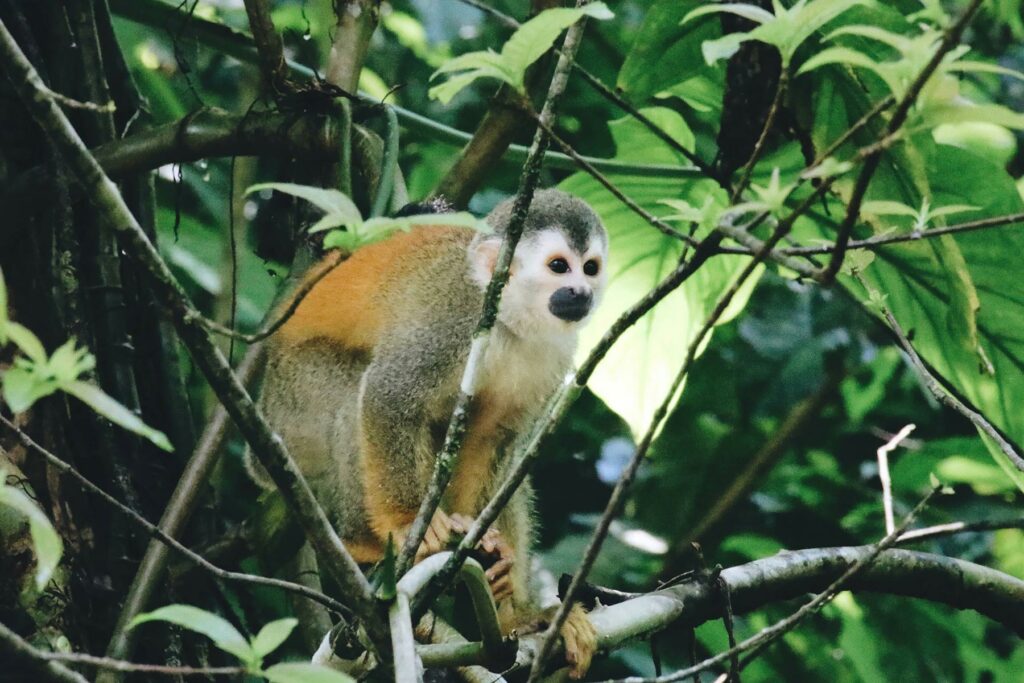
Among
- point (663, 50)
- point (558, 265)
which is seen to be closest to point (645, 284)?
point (558, 265)

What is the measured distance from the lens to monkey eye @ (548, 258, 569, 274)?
3.25 meters

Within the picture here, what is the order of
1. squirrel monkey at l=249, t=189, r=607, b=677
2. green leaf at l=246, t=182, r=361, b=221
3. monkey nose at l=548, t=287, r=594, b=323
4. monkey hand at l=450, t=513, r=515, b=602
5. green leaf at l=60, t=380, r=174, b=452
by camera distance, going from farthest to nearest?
monkey nose at l=548, t=287, r=594, b=323 → squirrel monkey at l=249, t=189, r=607, b=677 → monkey hand at l=450, t=513, r=515, b=602 → green leaf at l=246, t=182, r=361, b=221 → green leaf at l=60, t=380, r=174, b=452

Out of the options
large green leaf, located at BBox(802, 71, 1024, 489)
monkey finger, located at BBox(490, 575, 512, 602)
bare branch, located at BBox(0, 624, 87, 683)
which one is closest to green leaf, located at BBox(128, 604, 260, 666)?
bare branch, located at BBox(0, 624, 87, 683)

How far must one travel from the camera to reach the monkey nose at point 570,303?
315 centimetres

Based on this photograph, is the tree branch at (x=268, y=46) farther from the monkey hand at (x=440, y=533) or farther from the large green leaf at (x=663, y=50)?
the monkey hand at (x=440, y=533)

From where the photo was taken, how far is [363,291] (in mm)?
3277

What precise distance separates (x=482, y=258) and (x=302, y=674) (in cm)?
215

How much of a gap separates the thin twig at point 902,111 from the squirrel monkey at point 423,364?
1.74m

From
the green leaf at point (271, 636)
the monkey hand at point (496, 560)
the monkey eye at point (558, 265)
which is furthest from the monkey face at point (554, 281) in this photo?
the green leaf at point (271, 636)

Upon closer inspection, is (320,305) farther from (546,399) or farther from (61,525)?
(61,525)

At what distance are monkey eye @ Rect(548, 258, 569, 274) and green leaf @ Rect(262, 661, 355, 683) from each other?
7.15 feet

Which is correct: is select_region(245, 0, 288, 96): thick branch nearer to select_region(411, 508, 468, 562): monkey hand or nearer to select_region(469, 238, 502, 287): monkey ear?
select_region(469, 238, 502, 287): monkey ear

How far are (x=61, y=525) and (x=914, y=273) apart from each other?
244 centimetres

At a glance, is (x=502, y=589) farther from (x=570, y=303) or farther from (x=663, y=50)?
(x=663, y=50)
